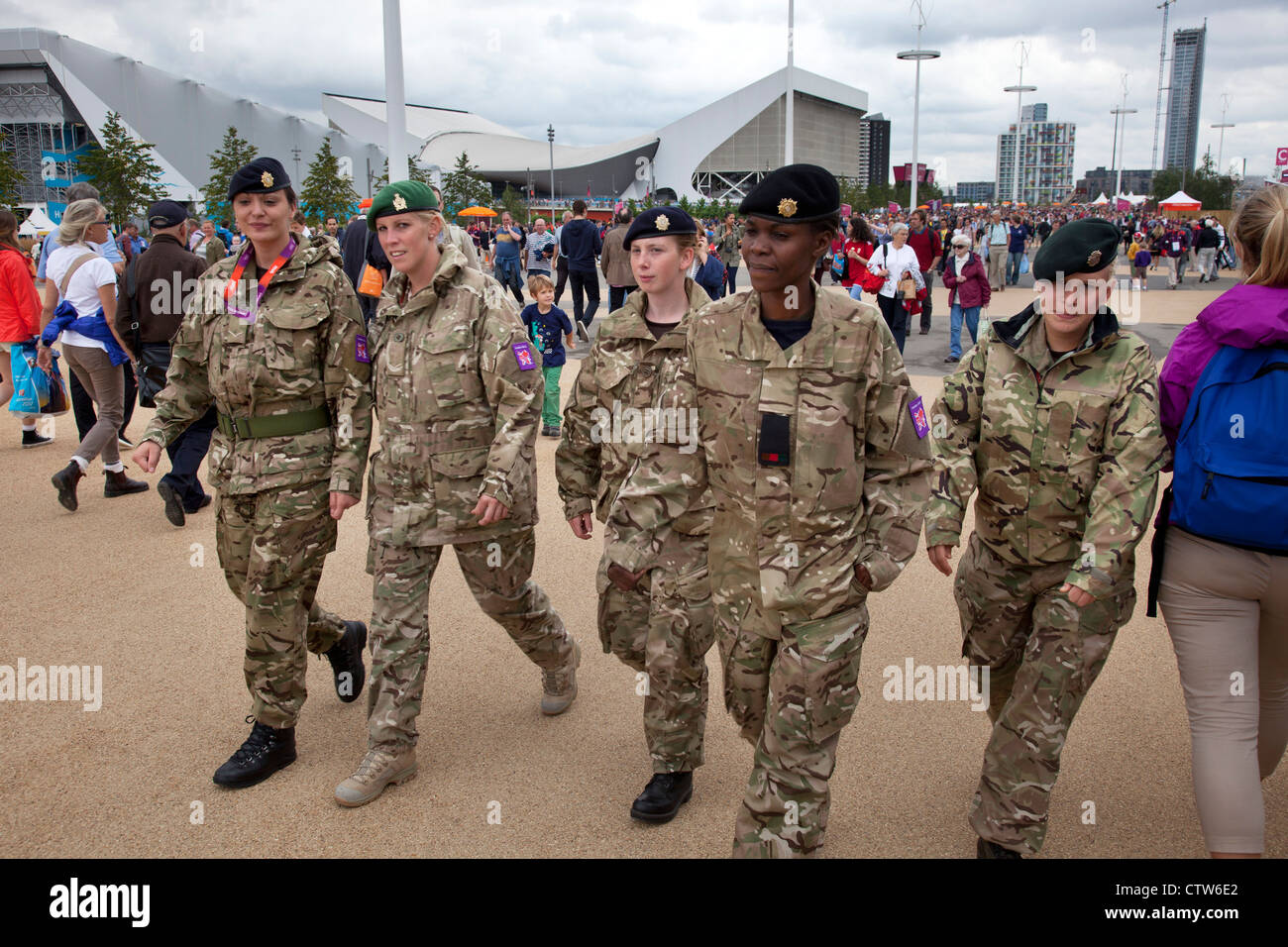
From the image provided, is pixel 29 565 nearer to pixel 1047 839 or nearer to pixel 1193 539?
pixel 1047 839

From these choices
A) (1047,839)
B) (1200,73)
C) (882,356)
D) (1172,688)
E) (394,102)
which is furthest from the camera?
(1200,73)

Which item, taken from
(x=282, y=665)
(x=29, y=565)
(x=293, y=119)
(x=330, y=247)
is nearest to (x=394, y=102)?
(x=29, y=565)

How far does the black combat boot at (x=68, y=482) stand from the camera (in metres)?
7.10

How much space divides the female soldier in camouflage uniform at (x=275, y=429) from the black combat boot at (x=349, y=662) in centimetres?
53

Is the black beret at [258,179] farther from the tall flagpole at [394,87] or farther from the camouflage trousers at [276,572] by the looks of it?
the tall flagpole at [394,87]

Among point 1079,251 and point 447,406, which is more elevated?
point 1079,251

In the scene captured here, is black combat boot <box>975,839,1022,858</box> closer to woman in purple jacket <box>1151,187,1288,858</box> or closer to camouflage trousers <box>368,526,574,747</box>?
woman in purple jacket <box>1151,187,1288,858</box>

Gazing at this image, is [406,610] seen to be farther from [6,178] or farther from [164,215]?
[6,178]

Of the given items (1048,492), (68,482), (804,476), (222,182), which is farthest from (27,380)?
(222,182)

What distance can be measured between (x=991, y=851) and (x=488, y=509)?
6.65ft

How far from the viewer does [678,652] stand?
11.3ft

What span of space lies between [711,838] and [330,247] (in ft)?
8.89

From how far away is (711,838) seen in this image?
10.9 feet
